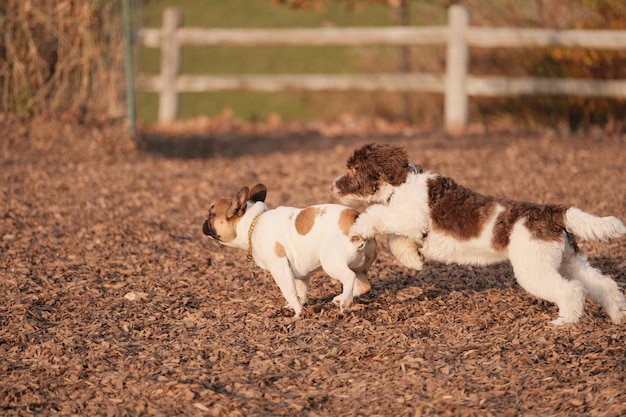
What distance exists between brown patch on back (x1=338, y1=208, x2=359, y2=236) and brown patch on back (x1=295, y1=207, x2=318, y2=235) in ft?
0.68

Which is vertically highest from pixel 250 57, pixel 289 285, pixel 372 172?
pixel 372 172

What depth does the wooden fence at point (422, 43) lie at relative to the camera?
14.9 m

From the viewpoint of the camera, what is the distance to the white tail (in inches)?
228

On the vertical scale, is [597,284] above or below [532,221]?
below

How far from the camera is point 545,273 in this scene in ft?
19.2

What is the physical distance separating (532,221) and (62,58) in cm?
844

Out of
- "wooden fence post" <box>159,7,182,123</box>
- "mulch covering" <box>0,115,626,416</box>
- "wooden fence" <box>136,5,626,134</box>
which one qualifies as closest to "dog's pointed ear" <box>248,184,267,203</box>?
"mulch covering" <box>0,115,626,416</box>

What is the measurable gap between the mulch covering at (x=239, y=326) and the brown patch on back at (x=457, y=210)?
643 millimetres

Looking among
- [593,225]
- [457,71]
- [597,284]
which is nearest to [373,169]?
[593,225]

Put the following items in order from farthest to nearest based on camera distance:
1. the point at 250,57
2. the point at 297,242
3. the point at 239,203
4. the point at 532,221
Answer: the point at 250,57 < the point at 239,203 < the point at 297,242 < the point at 532,221

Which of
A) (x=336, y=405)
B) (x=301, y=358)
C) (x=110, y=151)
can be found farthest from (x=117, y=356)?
(x=110, y=151)

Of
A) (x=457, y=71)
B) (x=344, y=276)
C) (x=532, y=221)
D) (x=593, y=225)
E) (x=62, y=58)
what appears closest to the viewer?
(x=593, y=225)

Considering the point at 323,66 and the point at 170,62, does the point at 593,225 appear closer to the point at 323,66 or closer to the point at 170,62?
the point at 170,62

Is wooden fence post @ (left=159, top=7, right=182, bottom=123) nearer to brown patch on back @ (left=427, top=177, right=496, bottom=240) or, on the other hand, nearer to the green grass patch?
the green grass patch
